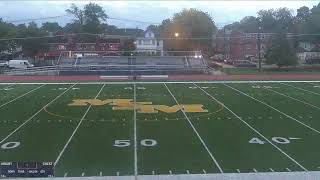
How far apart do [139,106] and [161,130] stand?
18.5ft

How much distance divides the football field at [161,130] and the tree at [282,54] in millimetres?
23454

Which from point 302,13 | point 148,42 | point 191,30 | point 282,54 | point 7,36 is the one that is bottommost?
point 282,54

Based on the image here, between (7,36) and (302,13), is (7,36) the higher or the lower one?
the lower one

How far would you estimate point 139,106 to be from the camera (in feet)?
74.3

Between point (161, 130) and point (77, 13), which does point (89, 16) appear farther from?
point (161, 130)

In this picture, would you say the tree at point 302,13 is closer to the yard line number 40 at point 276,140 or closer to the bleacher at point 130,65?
the bleacher at point 130,65

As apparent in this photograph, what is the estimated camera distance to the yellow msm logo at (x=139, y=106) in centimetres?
2145

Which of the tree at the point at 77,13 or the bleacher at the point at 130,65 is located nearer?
the bleacher at the point at 130,65

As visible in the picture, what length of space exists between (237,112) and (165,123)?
3.67 meters

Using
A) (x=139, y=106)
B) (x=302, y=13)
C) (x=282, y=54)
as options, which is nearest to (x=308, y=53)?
(x=302, y=13)

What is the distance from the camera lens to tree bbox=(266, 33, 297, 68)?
51.7 meters

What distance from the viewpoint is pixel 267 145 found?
14836 mm

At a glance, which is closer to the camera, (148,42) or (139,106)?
(139,106)

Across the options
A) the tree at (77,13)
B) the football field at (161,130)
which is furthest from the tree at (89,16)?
the football field at (161,130)
